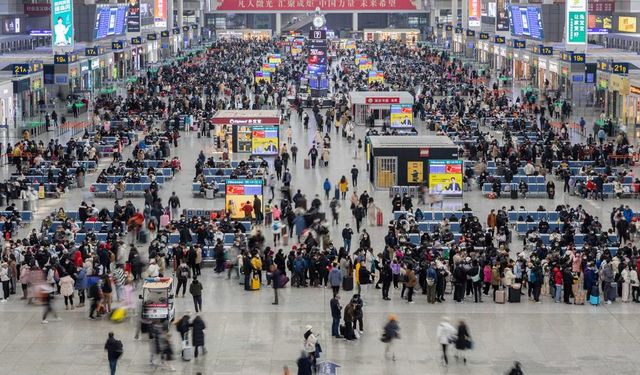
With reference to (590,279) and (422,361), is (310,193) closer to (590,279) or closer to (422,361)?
(590,279)

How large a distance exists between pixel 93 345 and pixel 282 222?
14.4 m

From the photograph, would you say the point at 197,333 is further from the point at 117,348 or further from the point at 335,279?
the point at 335,279

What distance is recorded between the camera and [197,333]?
27.1m

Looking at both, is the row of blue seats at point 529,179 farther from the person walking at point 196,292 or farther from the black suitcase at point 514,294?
the person walking at point 196,292

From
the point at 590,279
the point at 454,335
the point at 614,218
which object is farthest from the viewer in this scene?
the point at 614,218

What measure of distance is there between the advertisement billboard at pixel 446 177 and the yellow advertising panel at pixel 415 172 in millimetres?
1291

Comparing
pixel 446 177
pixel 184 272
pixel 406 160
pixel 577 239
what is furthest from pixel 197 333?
pixel 406 160

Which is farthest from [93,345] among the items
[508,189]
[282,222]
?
[508,189]


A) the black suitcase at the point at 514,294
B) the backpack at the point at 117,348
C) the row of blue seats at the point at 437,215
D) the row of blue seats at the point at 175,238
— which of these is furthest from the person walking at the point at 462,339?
the row of blue seats at the point at 437,215

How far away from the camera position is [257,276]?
110ft

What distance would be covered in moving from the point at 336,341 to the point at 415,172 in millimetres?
21142

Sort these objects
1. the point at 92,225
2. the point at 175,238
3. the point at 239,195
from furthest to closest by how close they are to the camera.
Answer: the point at 239,195 < the point at 92,225 < the point at 175,238

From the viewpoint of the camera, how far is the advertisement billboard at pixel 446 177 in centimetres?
4769

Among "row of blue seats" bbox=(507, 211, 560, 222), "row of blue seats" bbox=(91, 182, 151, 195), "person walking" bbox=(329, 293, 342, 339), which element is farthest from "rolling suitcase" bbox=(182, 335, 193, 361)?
"row of blue seats" bbox=(91, 182, 151, 195)
